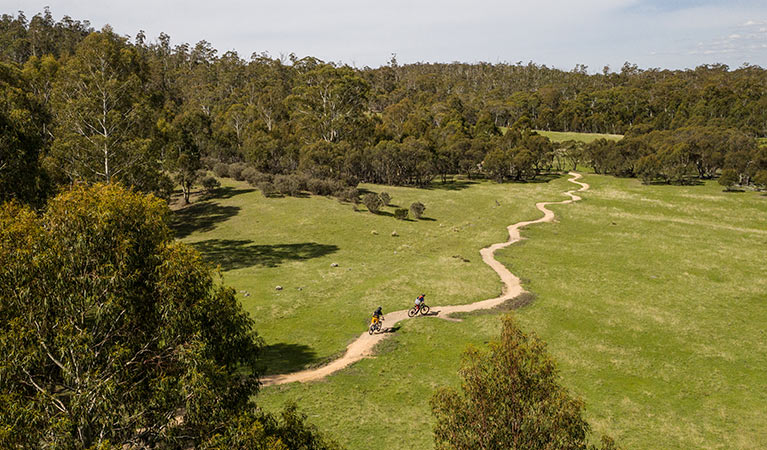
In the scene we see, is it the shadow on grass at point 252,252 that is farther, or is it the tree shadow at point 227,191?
the tree shadow at point 227,191

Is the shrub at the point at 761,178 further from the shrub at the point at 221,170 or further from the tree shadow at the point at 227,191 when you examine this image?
the shrub at the point at 221,170

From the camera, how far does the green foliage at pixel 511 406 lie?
9.16m

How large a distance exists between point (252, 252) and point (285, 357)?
76.5ft

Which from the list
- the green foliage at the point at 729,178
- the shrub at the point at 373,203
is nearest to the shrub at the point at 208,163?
the shrub at the point at 373,203

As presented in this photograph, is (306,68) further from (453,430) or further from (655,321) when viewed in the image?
(453,430)

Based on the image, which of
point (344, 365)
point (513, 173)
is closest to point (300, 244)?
point (344, 365)

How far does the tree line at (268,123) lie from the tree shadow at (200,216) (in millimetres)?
5860

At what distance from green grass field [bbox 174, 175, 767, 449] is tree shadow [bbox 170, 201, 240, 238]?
45cm

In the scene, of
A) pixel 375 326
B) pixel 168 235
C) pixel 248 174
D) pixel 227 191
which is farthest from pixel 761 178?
pixel 168 235

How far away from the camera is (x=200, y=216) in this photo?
60.9 metres

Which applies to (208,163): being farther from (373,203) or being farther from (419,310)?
(419,310)

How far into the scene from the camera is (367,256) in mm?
45938

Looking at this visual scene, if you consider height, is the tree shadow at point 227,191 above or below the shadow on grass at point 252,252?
above

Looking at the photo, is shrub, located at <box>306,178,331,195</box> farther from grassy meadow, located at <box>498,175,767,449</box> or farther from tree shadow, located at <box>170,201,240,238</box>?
grassy meadow, located at <box>498,175,767,449</box>
